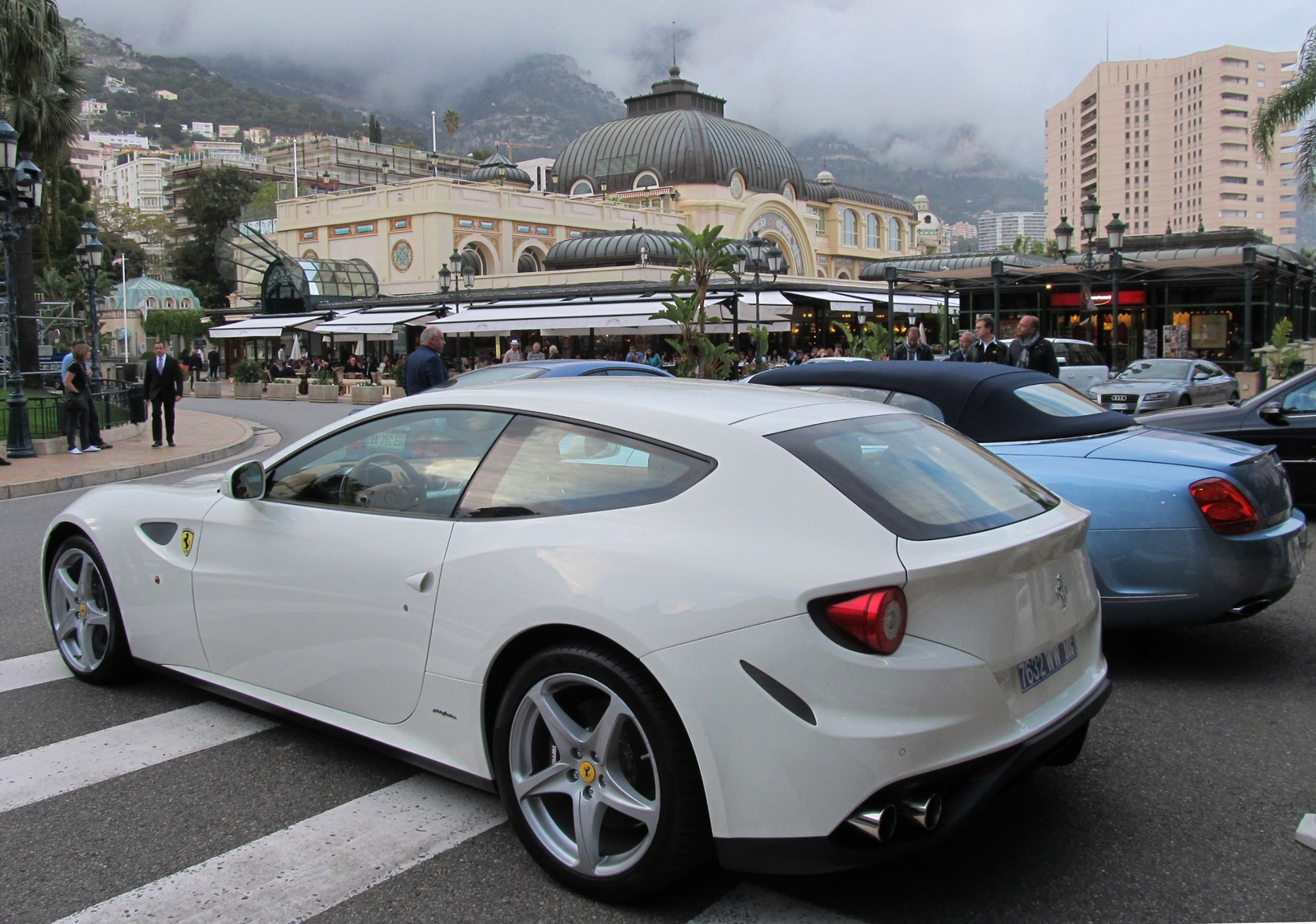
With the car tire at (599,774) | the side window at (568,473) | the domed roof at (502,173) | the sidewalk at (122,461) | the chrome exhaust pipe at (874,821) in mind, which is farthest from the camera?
the domed roof at (502,173)

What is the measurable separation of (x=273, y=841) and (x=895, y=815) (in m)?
1.93

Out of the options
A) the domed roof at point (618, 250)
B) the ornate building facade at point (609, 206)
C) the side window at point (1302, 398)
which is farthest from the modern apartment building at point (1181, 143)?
the side window at point (1302, 398)

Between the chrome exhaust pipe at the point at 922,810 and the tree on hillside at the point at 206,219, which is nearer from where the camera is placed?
the chrome exhaust pipe at the point at 922,810

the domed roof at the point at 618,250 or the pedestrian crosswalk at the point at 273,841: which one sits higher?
the domed roof at the point at 618,250

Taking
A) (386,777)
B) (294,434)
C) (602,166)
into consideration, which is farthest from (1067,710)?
(602,166)

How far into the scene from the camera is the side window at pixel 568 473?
303 centimetres

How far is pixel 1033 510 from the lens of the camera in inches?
130

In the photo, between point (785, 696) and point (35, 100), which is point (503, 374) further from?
point (35, 100)

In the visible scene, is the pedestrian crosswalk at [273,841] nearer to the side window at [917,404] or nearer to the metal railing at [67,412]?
the side window at [917,404]

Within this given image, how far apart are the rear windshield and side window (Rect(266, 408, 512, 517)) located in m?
1.09

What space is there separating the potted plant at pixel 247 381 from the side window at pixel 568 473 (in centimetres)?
3767

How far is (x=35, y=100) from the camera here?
77.0 ft

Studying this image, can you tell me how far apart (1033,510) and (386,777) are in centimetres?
241

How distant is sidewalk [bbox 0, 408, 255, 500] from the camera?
530 inches
